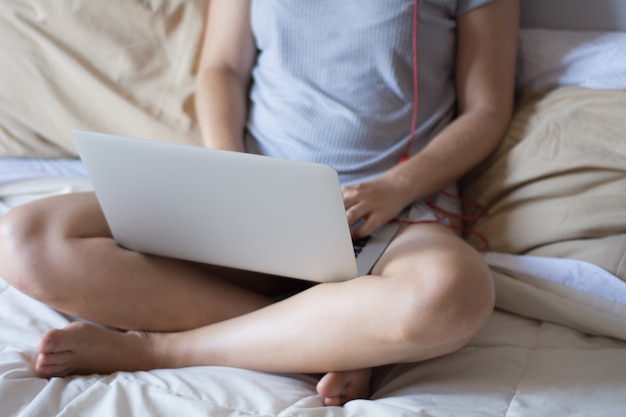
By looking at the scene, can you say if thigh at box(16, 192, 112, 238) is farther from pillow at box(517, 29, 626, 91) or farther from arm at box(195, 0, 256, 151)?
pillow at box(517, 29, 626, 91)

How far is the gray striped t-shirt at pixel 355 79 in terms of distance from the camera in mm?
1219

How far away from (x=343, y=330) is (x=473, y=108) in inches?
20.1

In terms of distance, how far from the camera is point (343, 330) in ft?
3.03

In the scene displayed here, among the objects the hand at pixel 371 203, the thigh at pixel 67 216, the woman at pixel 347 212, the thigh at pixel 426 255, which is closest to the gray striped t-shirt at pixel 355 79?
the woman at pixel 347 212

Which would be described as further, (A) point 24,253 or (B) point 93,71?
(B) point 93,71

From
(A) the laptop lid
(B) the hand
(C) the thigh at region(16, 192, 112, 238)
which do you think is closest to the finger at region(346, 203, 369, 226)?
(B) the hand

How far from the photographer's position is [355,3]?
4.06 feet

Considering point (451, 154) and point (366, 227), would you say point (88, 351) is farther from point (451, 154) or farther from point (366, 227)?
point (451, 154)

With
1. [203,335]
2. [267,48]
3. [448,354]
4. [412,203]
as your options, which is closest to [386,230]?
[412,203]

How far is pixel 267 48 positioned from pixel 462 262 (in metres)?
0.60

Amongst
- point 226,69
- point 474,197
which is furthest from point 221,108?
point 474,197

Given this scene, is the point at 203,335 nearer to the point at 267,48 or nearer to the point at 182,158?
the point at 182,158

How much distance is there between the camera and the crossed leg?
2.95 ft

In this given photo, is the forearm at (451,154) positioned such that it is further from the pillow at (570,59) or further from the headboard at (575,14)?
the headboard at (575,14)
